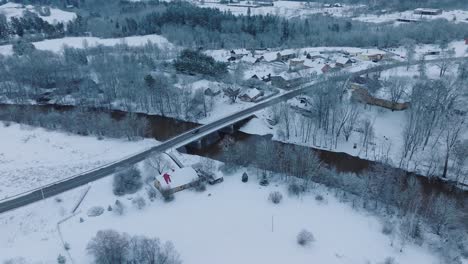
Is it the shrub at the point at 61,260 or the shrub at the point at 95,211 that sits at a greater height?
the shrub at the point at 95,211

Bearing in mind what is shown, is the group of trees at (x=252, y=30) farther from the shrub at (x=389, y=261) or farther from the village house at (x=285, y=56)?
the shrub at (x=389, y=261)

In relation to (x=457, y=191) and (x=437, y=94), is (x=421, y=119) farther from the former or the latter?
(x=457, y=191)

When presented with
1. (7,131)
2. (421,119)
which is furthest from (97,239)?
(421,119)

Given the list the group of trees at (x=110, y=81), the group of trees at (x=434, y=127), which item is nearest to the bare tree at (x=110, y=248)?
the group of trees at (x=110, y=81)

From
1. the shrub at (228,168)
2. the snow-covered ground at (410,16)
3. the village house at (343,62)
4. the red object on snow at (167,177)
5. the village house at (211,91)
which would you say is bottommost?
the shrub at (228,168)

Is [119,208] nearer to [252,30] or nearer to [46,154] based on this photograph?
[46,154]
